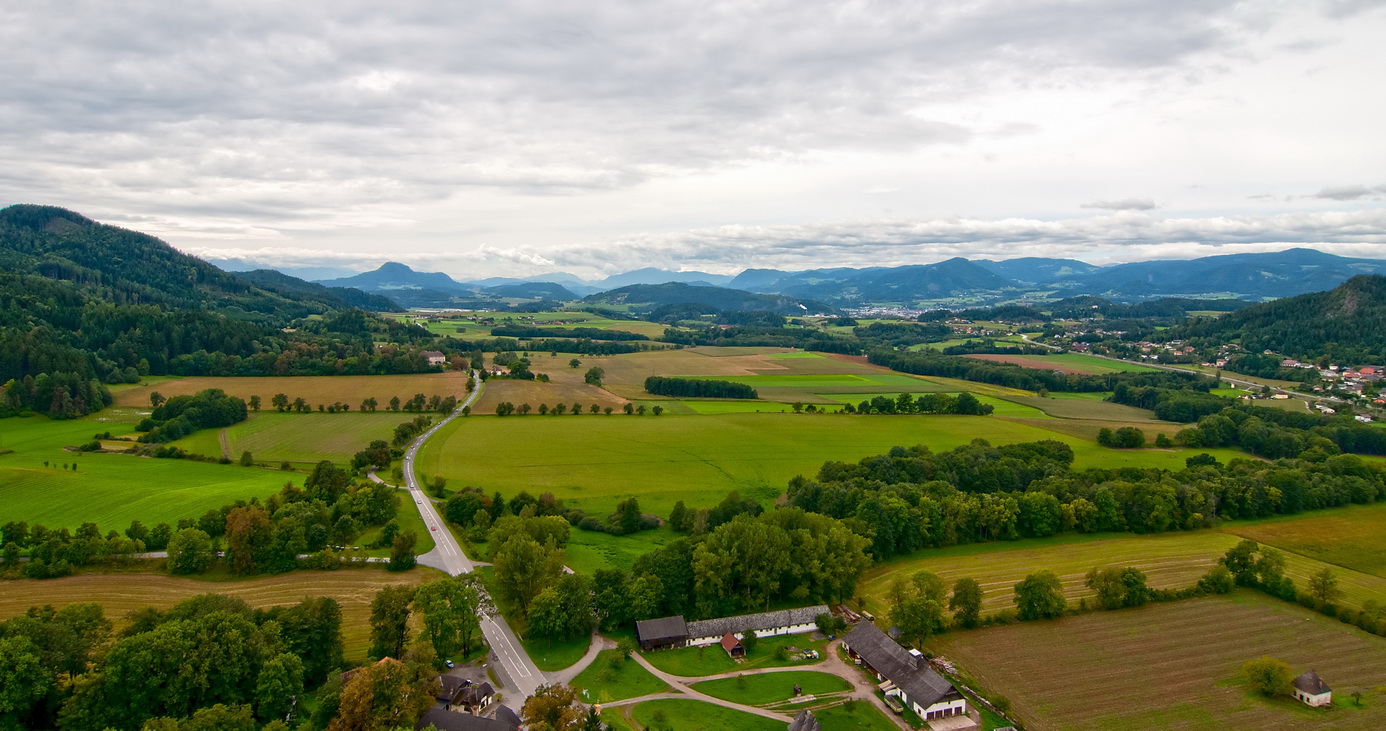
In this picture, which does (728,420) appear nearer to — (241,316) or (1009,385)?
(1009,385)

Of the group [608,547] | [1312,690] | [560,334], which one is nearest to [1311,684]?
[1312,690]

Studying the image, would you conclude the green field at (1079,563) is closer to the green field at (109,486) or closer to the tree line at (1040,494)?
the tree line at (1040,494)

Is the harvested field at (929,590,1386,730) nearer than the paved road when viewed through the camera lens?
Yes

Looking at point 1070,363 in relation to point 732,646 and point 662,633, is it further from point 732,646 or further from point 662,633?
point 662,633

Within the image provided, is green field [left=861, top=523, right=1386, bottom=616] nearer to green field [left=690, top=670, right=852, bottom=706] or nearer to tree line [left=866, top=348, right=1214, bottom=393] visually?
green field [left=690, top=670, right=852, bottom=706]

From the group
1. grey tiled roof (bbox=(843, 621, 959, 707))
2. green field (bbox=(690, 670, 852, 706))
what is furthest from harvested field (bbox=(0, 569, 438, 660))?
grey tiled roof (bbox=(843, 621, 959, 707))
